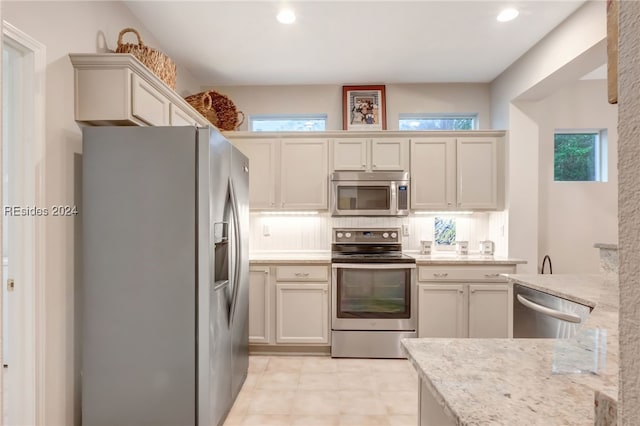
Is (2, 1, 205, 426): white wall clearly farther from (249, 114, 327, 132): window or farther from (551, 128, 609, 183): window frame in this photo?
(551, 128, 609, 183): window frame

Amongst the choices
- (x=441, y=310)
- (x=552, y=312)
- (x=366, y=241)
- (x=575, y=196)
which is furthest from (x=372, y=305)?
(x=575, y=196)

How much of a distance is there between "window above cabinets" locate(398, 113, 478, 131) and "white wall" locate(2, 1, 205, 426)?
3.10m

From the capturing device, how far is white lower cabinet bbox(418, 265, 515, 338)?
10.3ft

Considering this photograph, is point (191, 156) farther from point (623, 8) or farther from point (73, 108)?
point (623, 8)

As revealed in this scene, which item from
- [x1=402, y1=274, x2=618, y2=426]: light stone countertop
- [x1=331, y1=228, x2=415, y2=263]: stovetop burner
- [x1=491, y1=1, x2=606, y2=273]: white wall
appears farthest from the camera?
[x1=331, y1=228, x2=415, y2=263]: stovetop burner

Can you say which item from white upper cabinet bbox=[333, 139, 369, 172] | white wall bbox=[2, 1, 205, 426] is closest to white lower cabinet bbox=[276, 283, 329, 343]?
white upper cabinet bbox=[333, 139, 369, 172]

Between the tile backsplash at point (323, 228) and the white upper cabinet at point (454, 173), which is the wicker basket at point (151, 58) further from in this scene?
the white upper cabinet at point (454, 173)

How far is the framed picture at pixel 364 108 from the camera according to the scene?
3697 mm

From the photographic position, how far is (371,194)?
3.49 m

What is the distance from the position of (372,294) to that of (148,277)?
2020 mm

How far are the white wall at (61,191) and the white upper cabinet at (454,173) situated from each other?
296 centimetres

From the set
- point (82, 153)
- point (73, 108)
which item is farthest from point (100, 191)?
point (73, 108)

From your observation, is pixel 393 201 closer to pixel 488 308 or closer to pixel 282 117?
pixel 488 308

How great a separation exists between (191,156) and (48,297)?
41.3 inches
